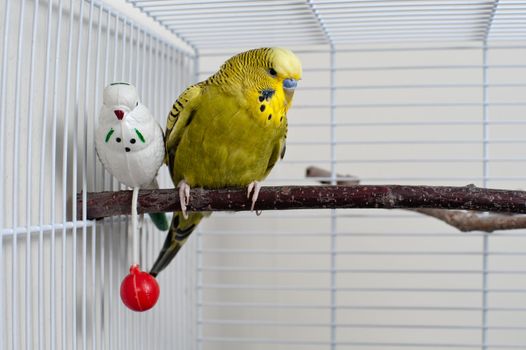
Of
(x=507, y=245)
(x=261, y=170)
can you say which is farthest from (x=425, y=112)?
(x=261, y=170)

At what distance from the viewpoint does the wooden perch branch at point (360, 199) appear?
3.00 ft

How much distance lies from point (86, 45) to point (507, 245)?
1.20 m

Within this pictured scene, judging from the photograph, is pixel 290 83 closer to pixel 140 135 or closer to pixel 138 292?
pixel 140 135

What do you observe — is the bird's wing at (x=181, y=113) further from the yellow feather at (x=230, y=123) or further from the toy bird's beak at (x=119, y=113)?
the toy bird's beak at (x=119, y=113)

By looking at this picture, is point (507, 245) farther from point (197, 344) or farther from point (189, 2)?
point (189, 2)

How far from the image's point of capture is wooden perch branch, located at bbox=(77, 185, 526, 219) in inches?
36.0

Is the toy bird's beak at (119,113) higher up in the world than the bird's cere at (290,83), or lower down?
lower down

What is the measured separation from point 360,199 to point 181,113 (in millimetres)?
332

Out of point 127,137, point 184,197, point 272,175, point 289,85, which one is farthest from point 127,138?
point 272,175

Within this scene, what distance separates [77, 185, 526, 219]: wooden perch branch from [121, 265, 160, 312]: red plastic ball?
4.2 inches

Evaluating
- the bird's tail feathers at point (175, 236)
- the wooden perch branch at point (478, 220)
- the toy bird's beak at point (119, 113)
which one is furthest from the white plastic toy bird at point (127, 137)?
the wooden perch branch at point (478, 220)

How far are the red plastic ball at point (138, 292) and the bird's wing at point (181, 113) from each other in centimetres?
26

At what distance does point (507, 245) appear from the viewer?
5.48ft

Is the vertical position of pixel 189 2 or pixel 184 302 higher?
pixel 189 2
